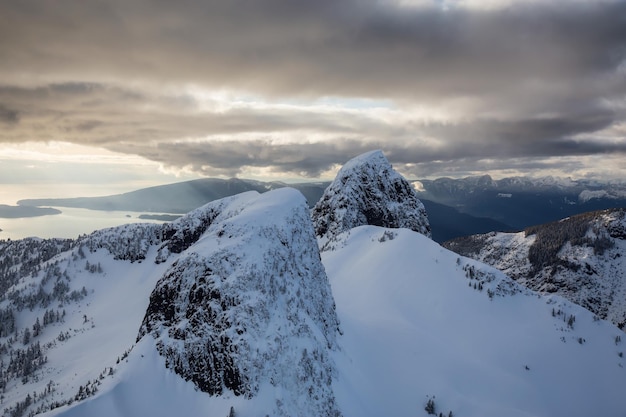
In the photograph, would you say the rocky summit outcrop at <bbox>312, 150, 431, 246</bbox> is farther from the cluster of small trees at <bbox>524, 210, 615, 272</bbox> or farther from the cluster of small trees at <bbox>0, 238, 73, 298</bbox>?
the cluster of small trees at <bbox>524, 210, 615, 272</bbox>

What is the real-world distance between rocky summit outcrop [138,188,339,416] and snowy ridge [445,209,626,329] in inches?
6356

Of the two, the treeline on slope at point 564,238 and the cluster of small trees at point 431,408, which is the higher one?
the cluster of small trees at point 431,408

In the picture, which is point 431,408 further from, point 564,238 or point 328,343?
point 564,238

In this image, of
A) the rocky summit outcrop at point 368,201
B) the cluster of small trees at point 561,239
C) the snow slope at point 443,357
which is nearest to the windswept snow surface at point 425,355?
the snow slope at point 443,357

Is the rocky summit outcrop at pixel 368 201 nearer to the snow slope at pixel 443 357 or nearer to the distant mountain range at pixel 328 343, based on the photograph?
the distant mountain range at pixel 328 343

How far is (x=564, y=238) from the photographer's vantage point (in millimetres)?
167750

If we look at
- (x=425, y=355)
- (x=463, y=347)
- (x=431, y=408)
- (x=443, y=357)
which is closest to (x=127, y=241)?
(x=425, y=355)

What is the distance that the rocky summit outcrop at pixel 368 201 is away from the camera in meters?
68.8

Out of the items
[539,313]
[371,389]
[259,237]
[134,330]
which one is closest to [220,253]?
[259,237]

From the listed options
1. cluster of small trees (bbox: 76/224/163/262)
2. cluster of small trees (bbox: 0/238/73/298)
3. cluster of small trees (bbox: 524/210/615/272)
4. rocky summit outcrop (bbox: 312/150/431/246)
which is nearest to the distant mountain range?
rocky summit outcrop (bbox: 312/150/431/246)

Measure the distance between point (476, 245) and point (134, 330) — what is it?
194278 millimetres

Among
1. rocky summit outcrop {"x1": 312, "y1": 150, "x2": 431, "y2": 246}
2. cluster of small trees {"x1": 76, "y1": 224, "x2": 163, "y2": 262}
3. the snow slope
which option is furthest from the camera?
cluster of small trees {"x1": 76, "y1": 224, "x2": 163, "y2": 262}

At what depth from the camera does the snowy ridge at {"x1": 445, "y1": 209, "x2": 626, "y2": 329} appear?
138 meters

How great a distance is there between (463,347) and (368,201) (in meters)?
52.6
